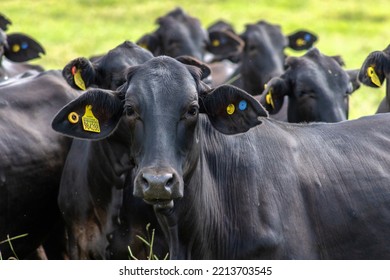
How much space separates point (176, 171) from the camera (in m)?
5.96

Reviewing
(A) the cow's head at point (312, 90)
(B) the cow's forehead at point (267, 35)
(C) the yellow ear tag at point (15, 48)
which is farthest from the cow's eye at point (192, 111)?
(B) the cow's forehead at point (267, 35)

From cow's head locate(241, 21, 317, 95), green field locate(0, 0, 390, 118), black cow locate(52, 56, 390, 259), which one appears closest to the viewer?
black cow locate(52, 56, 390, 259)

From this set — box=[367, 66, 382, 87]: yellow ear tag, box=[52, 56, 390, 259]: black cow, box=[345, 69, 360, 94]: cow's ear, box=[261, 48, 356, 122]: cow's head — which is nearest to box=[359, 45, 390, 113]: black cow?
box=[367, 66, 382, 87]: yellow ear tag

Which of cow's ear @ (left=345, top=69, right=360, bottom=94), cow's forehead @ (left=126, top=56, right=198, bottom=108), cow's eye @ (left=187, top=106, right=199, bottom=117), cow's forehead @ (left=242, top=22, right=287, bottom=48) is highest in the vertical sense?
cow's forehead @ (left=126, top=56, right=198, bottom=108)

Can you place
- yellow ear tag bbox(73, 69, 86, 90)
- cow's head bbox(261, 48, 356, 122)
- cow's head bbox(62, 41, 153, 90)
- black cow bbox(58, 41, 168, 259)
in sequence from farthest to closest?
cow's head bbox(261, 48, 356, 122) < yellow ear tag bbox(73, 69, 86, 90) < cow's head bbox(62, 41, 153, 90) < black cow bbox(58, 41, 168, 259)

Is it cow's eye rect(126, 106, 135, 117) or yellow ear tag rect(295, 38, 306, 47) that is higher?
cow's eye rect(126, 106, 135, 117)

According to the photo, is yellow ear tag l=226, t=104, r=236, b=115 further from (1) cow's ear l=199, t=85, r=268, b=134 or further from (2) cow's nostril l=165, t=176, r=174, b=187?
(2) cow's nostril l=165, t=176, r=174, b=187

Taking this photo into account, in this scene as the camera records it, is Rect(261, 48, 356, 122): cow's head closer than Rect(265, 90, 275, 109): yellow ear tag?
Yes

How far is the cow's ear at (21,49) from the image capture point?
12.9 metres

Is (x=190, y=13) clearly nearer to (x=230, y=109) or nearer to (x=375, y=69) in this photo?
(x=375, y=69)

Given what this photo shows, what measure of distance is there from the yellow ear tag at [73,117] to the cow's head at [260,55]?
22.4ft

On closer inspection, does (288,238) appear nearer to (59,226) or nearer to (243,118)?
(243,118)

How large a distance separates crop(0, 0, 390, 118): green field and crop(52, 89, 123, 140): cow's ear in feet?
60.0

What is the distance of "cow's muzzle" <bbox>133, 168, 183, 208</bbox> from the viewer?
5.81 meters
